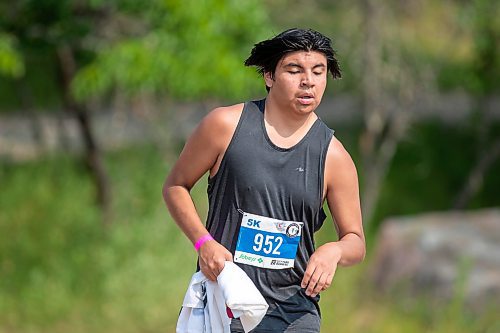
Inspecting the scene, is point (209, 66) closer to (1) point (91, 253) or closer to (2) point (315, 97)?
(1) point (91, 253)

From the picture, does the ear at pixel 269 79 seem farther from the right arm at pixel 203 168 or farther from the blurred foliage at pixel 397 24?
the blurred foliage at pixel 397 24

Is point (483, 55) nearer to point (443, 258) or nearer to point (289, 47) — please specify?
point (443, 258)

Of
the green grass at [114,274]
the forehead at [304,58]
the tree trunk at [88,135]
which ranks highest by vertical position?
the forehead at [304,58]

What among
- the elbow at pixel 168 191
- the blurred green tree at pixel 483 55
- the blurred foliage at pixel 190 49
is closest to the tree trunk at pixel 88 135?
the blurred foliage at pixel 190 49

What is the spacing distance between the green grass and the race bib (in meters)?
4.55

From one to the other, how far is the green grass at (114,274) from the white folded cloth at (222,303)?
4.53m

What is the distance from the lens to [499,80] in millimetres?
13391

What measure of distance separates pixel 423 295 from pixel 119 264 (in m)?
2.55

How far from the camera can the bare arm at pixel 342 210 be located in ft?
10.3

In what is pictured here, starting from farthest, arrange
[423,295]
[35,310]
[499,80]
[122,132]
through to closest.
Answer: [122,132] → [499,80] → [35,310] → [423,295]

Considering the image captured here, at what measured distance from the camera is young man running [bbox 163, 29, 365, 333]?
10.4 ft

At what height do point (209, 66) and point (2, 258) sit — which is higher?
point (209, 66)

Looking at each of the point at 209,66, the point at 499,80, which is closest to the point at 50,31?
the point at 209,66

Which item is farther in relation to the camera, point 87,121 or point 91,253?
point 87,121
